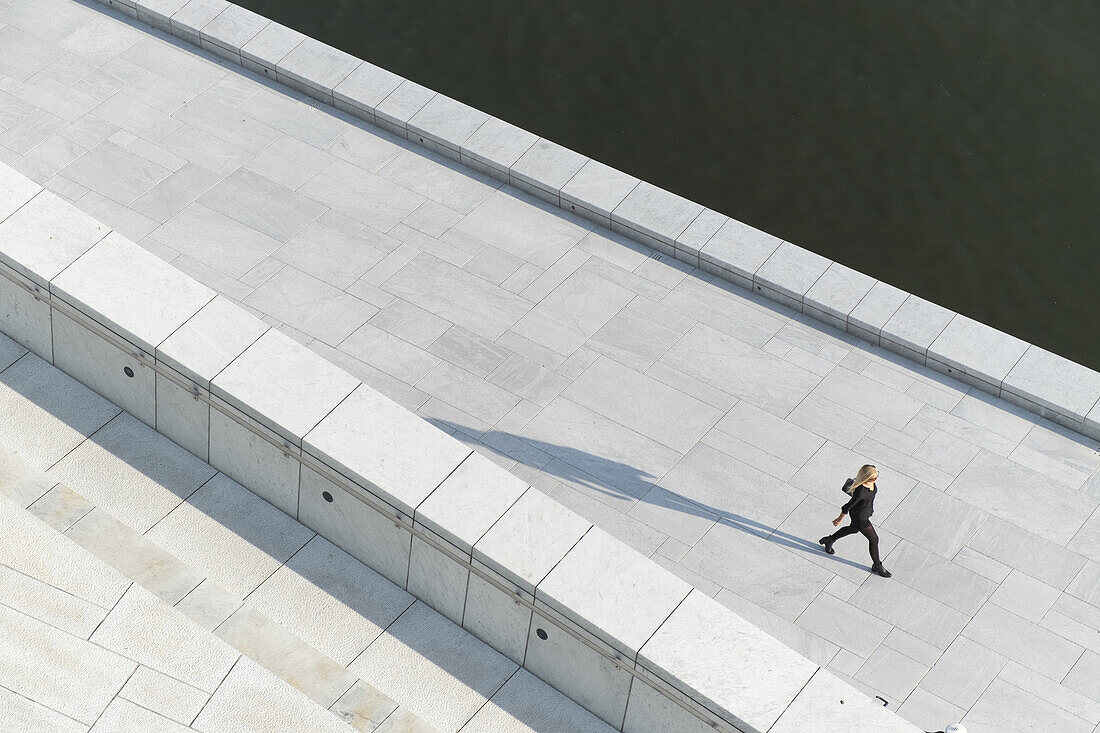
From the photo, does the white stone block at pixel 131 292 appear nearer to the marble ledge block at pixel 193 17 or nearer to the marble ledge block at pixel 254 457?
the marble ledge block at pixel 254 457

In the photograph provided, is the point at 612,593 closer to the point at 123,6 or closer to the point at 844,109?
the point at 844,109

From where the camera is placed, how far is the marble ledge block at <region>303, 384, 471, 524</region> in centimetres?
879

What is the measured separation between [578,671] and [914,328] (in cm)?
693

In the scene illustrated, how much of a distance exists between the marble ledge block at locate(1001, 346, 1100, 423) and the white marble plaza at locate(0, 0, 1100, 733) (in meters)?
0.10

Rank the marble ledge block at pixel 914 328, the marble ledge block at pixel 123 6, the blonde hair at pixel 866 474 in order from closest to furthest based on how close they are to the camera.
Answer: the blonde hair at pixel 866 474, the marble ledge block at pixel 914 328, the marble ledge block at pixel 123 6

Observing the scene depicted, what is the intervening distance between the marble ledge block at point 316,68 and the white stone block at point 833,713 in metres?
11.2

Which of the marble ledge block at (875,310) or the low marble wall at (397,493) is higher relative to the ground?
Answer: the low marble wall at (397,493)

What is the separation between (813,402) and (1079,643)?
3487 mm

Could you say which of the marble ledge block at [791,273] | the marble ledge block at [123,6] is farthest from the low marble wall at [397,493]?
the marble ledge block at [123,6]

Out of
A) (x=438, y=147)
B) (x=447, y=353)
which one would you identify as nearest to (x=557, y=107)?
(x=438, y=147)

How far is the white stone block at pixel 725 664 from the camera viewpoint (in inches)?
311

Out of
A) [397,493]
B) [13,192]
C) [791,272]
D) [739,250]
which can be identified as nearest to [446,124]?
[739,250]

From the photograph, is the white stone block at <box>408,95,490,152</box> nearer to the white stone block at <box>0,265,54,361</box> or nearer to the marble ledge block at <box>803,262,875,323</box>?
the marble ledge block at <box>803,262,875,323</box>

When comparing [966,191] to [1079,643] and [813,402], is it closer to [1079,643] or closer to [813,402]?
[813,402]
